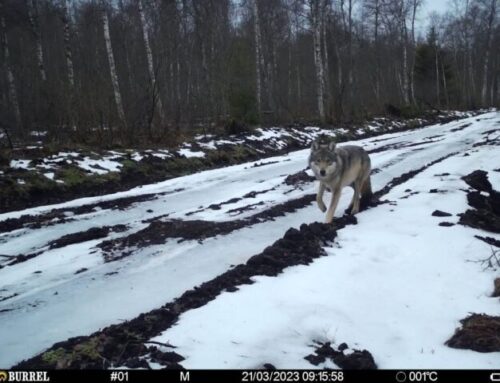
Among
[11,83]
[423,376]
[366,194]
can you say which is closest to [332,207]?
[366,194]

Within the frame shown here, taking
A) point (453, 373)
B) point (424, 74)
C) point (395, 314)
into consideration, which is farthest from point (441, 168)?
point (424, 74)

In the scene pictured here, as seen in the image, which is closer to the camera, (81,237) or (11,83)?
(81,237)

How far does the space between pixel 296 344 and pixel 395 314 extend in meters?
1.12

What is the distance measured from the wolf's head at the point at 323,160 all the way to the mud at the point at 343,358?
3.97 metres

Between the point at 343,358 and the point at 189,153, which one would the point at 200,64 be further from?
the point at 343,358

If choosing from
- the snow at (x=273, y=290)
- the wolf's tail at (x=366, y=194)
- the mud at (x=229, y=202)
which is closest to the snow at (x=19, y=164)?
the snow at (x=273, y=290)

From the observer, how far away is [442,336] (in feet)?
12.0

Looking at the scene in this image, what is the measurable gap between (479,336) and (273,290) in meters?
1.82

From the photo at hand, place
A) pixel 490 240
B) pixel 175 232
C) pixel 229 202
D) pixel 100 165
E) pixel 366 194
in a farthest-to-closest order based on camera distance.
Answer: pixel 100 165
pixel 229 202
pixel 366 194
pixel 175 232
pixel 490 240

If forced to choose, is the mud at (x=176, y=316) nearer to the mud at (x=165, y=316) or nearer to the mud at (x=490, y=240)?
the mud at (x=165, y=316)

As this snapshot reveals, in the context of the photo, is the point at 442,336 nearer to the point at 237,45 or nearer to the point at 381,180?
the point at 381,180

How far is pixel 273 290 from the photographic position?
440 centimetres

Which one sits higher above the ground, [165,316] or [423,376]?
[165,316]

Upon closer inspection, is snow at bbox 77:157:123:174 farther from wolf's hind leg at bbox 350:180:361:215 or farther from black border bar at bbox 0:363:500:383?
black border bar at bbox 0:363:500:383
